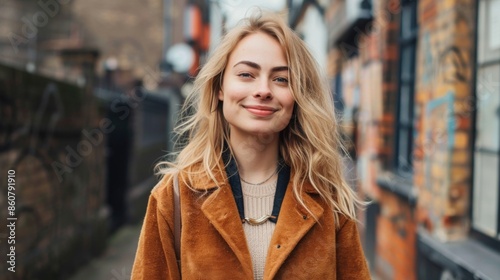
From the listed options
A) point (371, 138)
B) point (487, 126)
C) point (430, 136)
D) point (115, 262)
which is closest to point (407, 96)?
point (371, 138)

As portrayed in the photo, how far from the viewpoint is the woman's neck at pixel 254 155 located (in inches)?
71.2

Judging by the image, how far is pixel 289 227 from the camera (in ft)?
5.52

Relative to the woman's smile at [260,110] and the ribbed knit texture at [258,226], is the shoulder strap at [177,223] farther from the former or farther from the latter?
the woman's smile at [260,110]

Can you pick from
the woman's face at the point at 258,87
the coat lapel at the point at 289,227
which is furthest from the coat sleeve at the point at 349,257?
the woman's face at the point at 258,87

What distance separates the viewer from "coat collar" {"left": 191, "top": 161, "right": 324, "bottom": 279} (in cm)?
163

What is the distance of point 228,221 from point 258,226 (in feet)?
0.39

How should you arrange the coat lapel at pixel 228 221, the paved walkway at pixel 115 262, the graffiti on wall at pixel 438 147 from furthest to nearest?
the paved walkway at pixel 115 262 → the graffiti on wall at pixel 438 147 → the coat lapel at pixel 228 221

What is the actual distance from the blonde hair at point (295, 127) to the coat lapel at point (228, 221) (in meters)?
0.06

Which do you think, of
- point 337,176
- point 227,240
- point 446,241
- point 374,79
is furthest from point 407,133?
point 227,240

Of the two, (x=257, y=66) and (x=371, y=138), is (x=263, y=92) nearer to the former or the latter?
(x=257, y=66)

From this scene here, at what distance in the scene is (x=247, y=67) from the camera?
1688 millimetres

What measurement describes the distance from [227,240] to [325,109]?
1.91 feet

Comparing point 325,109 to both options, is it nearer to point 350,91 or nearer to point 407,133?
point 407,133

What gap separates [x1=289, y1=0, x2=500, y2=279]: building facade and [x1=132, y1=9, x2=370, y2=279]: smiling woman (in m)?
1.27
